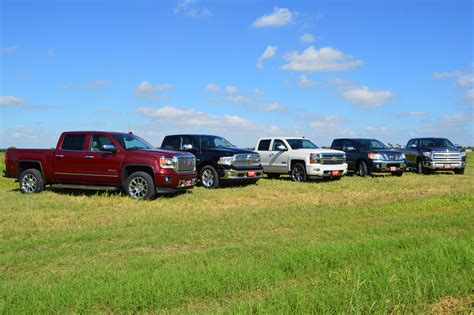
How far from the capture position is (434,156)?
70.7 ft

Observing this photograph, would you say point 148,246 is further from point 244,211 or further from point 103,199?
point 103,199

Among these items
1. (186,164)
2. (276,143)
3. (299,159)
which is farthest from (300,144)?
(186,164)

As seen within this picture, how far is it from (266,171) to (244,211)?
9.20 metres

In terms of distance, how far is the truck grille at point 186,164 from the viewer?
1259 centimetres

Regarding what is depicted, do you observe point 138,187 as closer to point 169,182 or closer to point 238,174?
point 169,182

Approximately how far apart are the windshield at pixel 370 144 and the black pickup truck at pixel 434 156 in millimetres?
2202

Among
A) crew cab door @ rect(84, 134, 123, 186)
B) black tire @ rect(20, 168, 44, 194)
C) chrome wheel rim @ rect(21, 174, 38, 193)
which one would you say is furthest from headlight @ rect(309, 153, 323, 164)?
chrome wheel rim @ rect(21, 174, 38, 193)

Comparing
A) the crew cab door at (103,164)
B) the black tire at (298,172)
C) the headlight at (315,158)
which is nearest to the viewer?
the crew cab door at (103,164)

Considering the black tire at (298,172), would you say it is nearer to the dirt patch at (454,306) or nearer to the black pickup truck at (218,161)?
the black pickup truck at (218,161)

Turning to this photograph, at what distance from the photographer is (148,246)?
6754 mm

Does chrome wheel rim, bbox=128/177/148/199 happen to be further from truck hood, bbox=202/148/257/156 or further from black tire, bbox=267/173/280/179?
black tire, bbox=267/173/280/179

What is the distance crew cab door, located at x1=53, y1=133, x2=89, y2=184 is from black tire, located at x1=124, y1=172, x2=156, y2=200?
1.39 meters

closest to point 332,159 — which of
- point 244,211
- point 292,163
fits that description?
point 292,163

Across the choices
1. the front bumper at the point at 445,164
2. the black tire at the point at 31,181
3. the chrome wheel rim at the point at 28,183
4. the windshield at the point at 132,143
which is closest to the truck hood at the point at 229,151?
the windshield at the point at 132,143
